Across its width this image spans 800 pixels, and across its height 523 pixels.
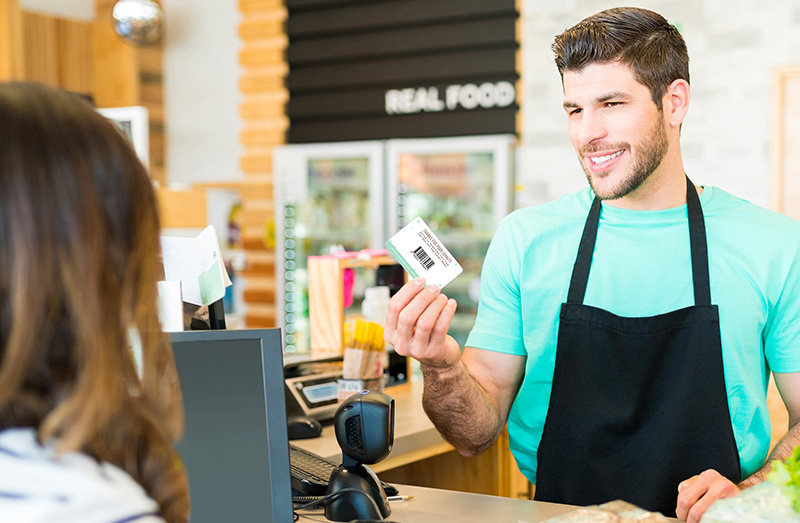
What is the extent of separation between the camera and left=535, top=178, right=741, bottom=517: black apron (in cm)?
164

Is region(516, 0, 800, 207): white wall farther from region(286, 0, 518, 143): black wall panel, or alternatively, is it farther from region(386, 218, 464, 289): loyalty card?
region(386, 218, 464, 289): loyalty card

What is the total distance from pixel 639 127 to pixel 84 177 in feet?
4.36

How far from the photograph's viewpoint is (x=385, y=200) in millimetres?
4809

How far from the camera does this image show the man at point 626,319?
5.39 ft

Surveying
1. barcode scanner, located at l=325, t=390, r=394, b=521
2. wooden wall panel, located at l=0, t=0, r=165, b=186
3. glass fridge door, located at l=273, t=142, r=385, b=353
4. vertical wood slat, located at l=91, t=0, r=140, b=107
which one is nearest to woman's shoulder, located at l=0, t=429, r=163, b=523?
barcode scanner, located at l=325, t=390, r=394, b=521

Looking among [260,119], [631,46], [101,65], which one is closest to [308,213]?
[260,119]

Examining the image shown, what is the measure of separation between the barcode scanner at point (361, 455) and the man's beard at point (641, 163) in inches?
27.1

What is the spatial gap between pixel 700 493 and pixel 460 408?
51cm

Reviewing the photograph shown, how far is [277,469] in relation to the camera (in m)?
1.23

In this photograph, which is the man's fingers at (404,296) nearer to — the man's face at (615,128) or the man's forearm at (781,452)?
the man's face at (615,128)

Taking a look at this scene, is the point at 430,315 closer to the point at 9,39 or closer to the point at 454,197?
the point at 454,197

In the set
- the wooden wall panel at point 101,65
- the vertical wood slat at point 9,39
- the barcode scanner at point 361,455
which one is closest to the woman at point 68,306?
the barcode scanner at point 361,455

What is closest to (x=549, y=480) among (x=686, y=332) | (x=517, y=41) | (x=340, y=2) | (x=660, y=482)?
(x=660, y=482)

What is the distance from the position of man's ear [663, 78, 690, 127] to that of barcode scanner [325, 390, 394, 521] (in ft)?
2.98
